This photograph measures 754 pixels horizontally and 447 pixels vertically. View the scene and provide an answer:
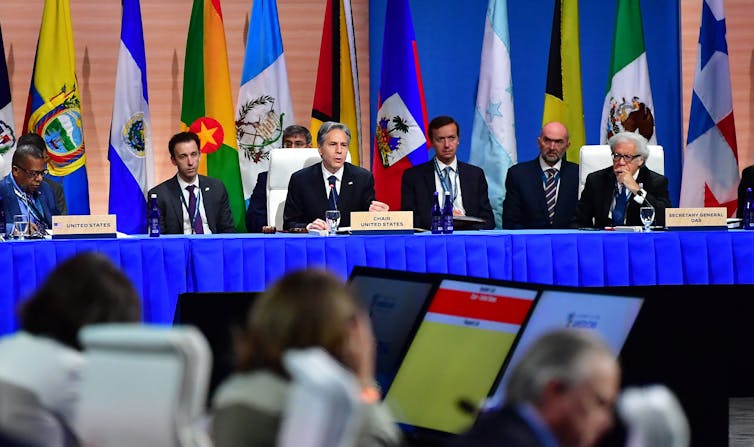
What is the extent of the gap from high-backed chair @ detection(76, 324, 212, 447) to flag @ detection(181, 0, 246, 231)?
6.35 meters

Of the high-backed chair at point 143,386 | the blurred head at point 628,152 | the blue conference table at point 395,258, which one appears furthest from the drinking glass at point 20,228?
the high-backed chair at point 143,386

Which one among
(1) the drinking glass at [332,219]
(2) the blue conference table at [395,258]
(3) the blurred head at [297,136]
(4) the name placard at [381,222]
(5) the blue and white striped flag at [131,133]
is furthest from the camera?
(5) the blue and white striped flag at [131,133]

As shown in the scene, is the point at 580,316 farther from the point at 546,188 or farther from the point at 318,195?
the point at 546,188

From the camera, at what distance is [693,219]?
561 cm

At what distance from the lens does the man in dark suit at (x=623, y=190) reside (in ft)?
20.2

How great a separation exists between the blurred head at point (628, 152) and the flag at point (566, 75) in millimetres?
1789

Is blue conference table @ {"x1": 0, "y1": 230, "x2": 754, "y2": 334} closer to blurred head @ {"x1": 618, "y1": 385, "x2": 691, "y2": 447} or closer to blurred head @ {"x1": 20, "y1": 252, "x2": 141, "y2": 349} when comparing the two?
blurred head @ {"x1": 20, "y1": 252, "x2": 141, "y2": 349}

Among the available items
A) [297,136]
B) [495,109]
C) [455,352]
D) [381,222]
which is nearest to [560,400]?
[455,352]

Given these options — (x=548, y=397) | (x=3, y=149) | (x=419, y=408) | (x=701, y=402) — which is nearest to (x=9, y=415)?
(x=548, y=397)

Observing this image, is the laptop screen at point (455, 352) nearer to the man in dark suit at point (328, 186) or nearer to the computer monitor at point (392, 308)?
the computer monitor at point (392, 308)

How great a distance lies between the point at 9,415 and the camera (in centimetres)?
168

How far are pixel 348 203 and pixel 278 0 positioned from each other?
286cm

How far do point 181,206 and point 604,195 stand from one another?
2.40 m

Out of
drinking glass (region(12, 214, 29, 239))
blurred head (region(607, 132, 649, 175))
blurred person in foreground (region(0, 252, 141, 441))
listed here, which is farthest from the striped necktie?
blurred person in foreground (region(0, 252, 141, 441))
